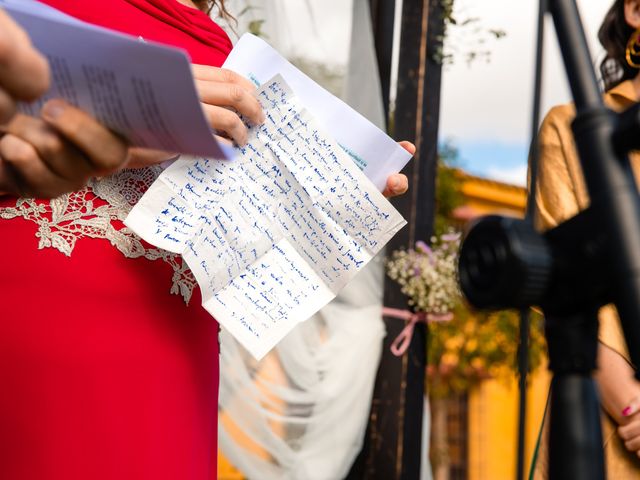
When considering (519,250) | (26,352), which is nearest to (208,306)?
(26,352)

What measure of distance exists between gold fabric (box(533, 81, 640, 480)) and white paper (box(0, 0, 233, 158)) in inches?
37.5

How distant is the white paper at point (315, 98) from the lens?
110 cm

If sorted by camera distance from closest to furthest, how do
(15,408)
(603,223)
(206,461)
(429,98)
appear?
(603,223)
(15,408)
(206,461)
(429,98)

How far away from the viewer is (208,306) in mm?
1031

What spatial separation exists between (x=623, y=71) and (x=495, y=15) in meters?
0.88

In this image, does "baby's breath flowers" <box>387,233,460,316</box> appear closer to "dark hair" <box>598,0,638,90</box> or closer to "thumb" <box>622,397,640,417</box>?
"dark hair" <box>598,0,638,90</box>

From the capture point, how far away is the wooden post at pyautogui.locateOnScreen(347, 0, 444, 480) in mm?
2451

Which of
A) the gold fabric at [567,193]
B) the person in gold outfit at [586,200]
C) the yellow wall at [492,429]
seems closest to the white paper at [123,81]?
the person in gold outfit at [586,200]

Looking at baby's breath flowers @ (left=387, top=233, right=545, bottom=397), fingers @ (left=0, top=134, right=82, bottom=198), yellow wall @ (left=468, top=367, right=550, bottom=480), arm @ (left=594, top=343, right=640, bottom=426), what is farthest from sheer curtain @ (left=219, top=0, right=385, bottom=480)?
yellow wall @ (left=468, top=367, right=550, bottom=480)

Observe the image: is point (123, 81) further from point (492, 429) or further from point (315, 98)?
point (492, 429)

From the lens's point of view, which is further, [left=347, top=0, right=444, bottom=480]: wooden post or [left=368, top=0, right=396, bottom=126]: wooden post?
[left=368, top=0, right=396, bottom=126]: wooden post

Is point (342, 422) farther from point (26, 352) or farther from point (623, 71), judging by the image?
point (26, 352)

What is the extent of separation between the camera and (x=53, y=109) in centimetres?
67

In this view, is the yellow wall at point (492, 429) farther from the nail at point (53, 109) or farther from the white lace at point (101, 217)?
the nail at point (53, 109)
